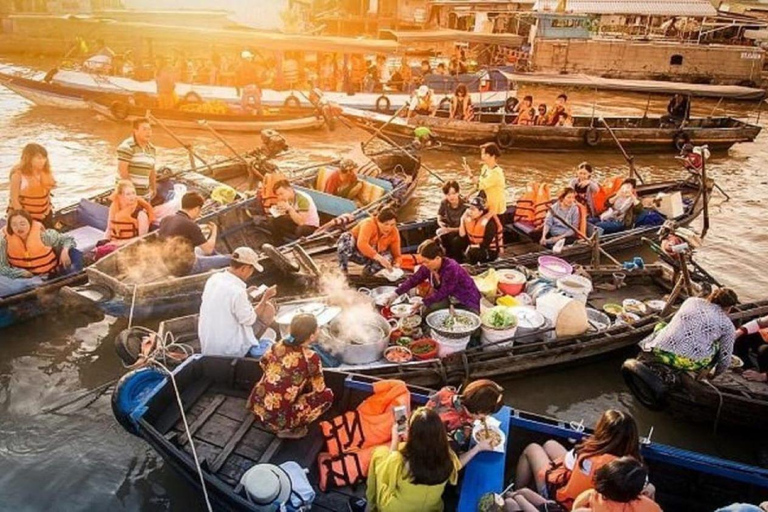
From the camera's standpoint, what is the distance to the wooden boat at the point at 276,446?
16.0 feet

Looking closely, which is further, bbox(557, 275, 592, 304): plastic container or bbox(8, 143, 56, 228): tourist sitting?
bbox(8, 143, 56, 228): tourist sitting

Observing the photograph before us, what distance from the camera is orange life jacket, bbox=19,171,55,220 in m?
8.49

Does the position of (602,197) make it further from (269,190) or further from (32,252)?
(32,252)

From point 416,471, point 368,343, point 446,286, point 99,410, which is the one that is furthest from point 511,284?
point 99,410

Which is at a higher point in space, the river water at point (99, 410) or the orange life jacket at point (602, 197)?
the orange life jacket at point (602, 197)

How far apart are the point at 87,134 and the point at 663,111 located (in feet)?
84.1

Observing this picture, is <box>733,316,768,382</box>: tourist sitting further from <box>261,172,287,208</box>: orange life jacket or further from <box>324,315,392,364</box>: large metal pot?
<box>261,172,287,208</box>: orange life jacket

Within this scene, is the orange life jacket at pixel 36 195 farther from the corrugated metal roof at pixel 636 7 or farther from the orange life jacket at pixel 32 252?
the corrugated metal roof at pixel 636 7

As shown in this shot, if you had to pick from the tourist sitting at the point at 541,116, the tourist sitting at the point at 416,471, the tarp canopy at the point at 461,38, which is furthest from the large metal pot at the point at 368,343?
the tarp canopy at the point at 461,38

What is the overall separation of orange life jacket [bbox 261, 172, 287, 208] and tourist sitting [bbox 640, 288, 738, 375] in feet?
21.9

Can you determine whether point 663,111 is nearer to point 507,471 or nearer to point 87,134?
point 87,134

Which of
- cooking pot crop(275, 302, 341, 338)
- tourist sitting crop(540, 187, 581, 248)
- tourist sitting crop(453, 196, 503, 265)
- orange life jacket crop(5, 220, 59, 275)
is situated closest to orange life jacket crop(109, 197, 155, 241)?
orange life jacket crop(5, 220, 59, 275)

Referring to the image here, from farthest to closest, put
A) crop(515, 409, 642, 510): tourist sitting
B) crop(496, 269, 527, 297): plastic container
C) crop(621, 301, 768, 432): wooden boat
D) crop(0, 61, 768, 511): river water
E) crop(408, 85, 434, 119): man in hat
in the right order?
1. crop(408, 85, 434, 119): man in hat
2. crop(496, 269, 527, 297): plastic container
3. crop(621, 301, 768, 432): wooden boat
4. crop(0, 61, 768, 511): river water
5. crop(515, 409, 642, 510): tourist sitting

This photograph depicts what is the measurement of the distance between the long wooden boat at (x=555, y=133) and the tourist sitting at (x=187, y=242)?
10.1 meters
